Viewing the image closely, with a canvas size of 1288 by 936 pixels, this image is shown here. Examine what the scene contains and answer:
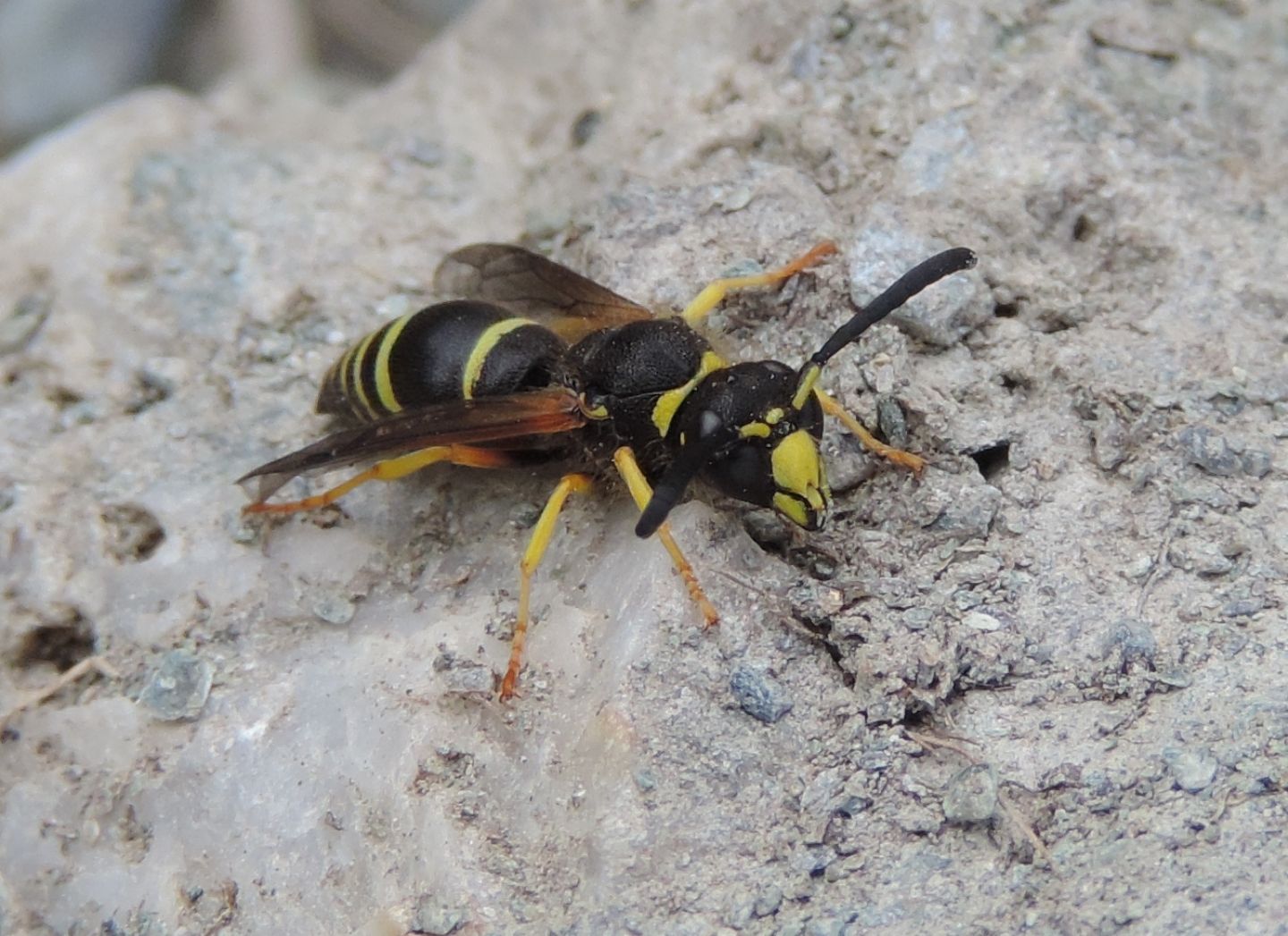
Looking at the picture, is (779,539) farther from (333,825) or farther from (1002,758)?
(333,825)

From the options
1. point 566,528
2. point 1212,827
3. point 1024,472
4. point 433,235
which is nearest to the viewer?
point 1212,827

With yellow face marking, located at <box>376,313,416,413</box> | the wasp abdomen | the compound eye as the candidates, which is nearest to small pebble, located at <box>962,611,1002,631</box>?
the compound eye

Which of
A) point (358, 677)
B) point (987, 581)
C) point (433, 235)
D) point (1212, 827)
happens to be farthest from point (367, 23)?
point (1212, 827)

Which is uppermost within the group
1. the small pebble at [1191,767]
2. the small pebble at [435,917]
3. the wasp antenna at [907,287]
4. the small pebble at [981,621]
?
the wasp antenna at [907,287]

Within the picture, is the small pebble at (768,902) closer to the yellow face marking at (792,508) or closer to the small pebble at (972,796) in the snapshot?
the small pebble at (972,796)

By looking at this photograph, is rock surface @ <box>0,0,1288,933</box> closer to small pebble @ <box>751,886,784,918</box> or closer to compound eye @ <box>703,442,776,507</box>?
small pebble @ <box>751,886,784,918</box>

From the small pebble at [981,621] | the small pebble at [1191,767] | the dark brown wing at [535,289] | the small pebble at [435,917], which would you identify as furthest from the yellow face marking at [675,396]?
the small pebble at [1191,767]

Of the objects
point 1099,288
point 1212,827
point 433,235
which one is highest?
point 433,235
